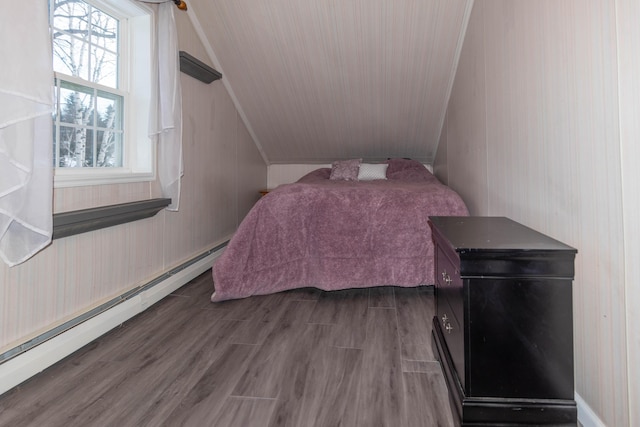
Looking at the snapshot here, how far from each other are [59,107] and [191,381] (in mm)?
1443

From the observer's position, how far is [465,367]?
Result: 1.04 metres

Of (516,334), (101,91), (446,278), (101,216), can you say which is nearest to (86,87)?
(101,91)

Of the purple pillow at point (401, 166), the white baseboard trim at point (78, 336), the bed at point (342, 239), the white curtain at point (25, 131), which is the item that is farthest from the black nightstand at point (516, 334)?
the purple pillow at point (401, 166)

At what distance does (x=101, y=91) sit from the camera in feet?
6.32

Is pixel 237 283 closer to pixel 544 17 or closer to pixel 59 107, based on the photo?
pixel 59 107

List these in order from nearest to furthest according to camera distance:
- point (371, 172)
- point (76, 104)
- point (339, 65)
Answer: point (76, 104) < point (339, 65) < point (371, 172)

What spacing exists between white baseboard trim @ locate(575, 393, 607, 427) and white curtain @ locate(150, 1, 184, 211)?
227 cm

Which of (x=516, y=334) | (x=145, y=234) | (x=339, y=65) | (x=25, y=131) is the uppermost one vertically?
(x=339, y=65)

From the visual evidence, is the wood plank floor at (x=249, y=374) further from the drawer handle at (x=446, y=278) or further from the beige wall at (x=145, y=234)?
the drawer handle at (x=446, y=278)

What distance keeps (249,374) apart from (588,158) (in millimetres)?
1447

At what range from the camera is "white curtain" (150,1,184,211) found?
213cm

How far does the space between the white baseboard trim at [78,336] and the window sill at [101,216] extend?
449 mm

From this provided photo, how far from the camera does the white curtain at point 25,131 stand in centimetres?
117

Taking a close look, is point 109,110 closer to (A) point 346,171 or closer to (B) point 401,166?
(A) point 346,171
